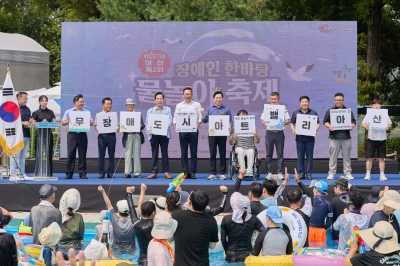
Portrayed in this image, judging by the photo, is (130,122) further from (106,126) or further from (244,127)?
(244,127)

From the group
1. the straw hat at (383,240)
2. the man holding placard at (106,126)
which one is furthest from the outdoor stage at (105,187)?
the straw hat at (383,240)

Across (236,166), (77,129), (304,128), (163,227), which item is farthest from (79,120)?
(163,227)

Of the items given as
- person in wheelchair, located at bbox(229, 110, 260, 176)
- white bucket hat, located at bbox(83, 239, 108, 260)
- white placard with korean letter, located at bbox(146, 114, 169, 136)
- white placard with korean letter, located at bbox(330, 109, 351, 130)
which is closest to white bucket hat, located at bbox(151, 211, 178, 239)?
white bucket hat, located at bbox(83, 239, 108, 260)

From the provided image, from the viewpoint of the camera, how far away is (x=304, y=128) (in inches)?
562

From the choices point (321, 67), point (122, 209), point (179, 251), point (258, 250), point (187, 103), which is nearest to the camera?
point (179, 251)

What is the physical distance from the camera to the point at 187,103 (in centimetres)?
1445

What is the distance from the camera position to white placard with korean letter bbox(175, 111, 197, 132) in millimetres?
14305

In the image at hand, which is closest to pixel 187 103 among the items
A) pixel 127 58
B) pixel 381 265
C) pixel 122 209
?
pixel 127 58

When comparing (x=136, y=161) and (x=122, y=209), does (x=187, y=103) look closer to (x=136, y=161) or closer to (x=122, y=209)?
(x=136, y=161)

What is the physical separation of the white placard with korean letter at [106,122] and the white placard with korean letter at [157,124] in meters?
0.74

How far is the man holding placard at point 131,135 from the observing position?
14.5m

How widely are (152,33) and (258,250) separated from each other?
968 cm

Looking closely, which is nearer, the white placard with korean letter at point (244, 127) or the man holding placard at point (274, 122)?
the white placard with korean letter at point (244, 127)

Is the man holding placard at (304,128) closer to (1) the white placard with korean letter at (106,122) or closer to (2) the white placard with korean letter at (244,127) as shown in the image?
(2) the white placard with korean letter at (244,127)
